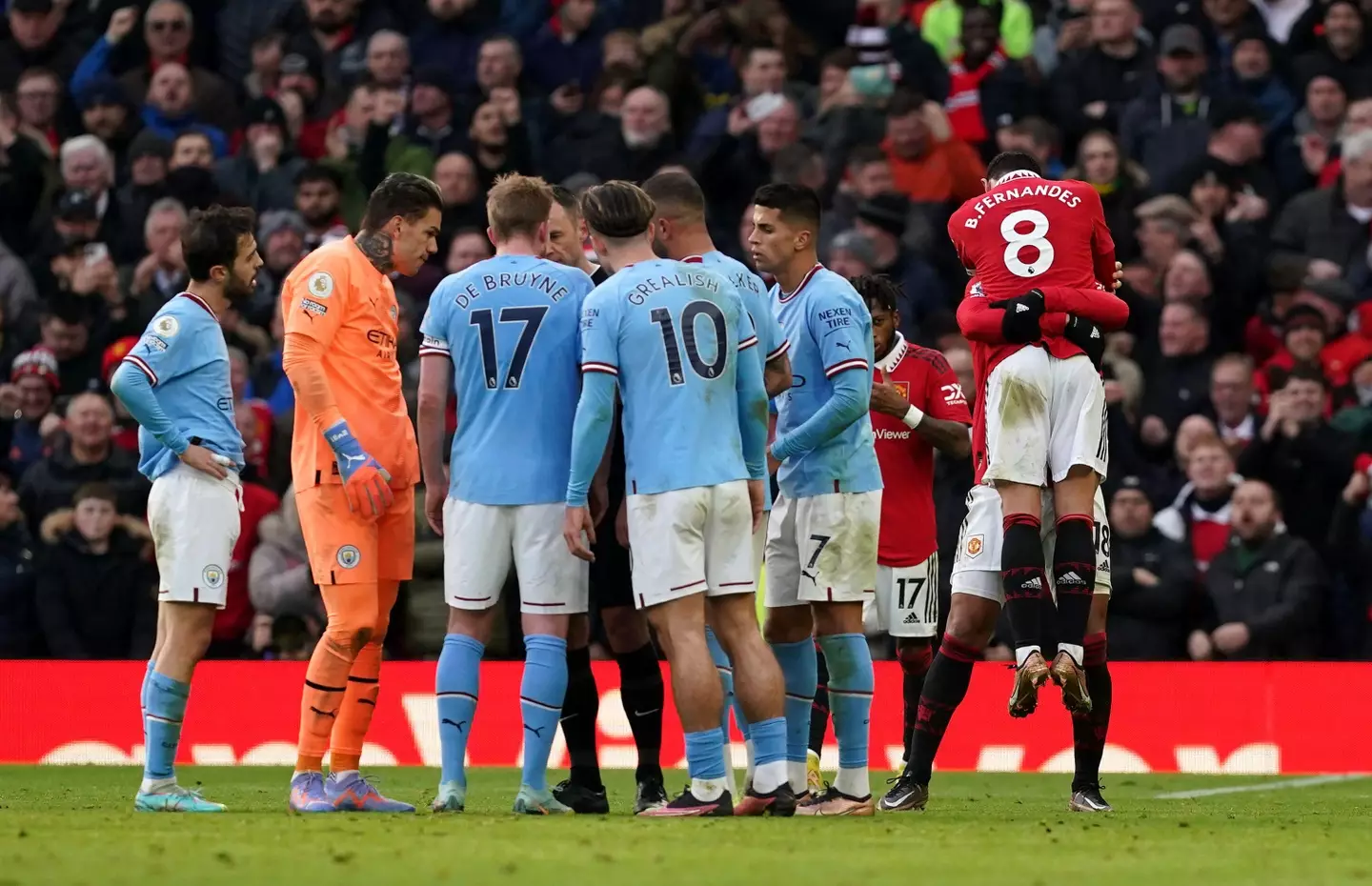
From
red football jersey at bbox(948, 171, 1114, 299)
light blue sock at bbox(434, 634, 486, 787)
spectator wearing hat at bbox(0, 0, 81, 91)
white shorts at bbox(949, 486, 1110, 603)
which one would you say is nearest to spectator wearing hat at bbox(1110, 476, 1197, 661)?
white shorts at bbox(949, 486, 1110, 603)

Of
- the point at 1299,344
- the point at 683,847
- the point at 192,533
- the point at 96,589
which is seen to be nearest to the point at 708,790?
the point at 683,847

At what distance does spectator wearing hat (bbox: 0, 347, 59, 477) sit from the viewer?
16.2 m

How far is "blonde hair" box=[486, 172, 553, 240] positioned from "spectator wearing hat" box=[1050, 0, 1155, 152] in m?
9.15

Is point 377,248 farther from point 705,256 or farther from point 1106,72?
point 1106,72

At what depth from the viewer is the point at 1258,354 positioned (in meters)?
15.8

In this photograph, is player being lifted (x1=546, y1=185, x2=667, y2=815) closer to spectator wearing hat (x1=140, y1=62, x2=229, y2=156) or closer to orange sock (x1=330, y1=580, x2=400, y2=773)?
orange sock (x1=330, y1=580, x2=400, y2=773)

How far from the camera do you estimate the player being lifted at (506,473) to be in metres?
8.65

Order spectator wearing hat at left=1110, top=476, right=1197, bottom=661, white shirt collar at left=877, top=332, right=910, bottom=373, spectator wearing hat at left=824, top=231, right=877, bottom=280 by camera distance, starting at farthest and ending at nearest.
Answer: spectator wearing hat at left=824, top=231, right=877, bottom=280
spectator wearing hat at left=1110, top=476, right=1197, bottom=661
white shirt collar at left=877, top=332, right=910, bottom=373

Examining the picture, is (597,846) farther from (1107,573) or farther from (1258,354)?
(1258,354)

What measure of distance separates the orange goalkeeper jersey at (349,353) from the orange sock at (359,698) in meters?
0.52

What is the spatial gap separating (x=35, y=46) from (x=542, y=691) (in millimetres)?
13039

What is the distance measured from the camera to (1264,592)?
551 inches

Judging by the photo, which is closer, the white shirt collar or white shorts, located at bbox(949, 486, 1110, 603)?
white shorts, located at bbox(949, 486, 1110, 603)

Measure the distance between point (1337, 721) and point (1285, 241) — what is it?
435 centimetres
